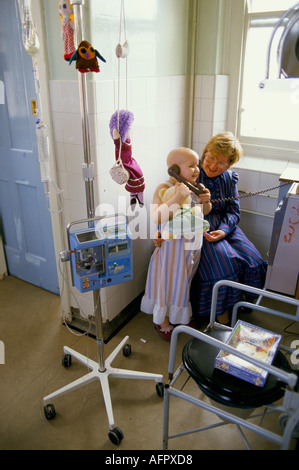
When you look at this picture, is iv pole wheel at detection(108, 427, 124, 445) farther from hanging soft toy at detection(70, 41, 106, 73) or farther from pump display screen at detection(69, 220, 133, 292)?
hanging soft toy at detection(70, 41, 106, 73)

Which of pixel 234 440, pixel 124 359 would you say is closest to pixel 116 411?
pixel 124 359

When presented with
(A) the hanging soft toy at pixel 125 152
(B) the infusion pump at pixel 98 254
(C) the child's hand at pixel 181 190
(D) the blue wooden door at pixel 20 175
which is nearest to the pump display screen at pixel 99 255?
(B) the infusion pump at pixel 98 254

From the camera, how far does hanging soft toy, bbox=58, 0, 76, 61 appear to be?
1441 mm

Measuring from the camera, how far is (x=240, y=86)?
2781mm

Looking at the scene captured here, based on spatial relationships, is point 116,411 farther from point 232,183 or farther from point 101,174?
point 232,183

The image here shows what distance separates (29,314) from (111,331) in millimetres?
595

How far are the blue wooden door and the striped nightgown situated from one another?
28.2 inches

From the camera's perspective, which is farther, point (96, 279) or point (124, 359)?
point (124, 359)

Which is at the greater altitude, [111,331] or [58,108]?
[58,108]

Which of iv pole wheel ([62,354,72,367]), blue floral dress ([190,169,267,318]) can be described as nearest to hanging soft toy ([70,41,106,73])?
blue floral dress ([190,169,267,318])

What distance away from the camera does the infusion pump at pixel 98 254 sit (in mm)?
1532

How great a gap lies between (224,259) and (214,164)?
57 cm

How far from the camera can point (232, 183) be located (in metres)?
2.45

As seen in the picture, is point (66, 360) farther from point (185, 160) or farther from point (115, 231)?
point (185, 160)
